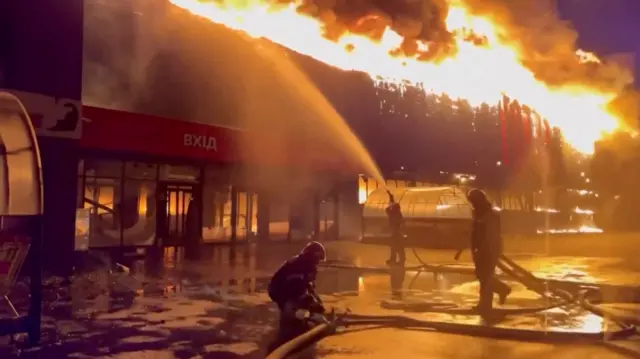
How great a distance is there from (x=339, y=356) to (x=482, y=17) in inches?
913

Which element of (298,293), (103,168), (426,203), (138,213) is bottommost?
(298,293)

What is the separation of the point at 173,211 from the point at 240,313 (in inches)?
497

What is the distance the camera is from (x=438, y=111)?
31.8m

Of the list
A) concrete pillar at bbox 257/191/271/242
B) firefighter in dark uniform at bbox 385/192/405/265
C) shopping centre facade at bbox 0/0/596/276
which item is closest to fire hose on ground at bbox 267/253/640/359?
firefighter in dark uniform at bbox 385/192/405/265

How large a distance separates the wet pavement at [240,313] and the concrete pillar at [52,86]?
1.38 metres

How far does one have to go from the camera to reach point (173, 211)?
21953 mm

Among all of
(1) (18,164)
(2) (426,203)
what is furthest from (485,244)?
(2) (426,203)

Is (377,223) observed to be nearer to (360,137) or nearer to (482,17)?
(360,137)

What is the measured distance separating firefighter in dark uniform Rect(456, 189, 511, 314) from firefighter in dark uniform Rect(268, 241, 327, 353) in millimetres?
2830

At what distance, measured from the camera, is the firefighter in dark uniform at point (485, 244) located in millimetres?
10008

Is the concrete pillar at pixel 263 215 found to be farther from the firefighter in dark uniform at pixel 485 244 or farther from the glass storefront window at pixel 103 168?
the firefighter in dark uniform at pixel 485 244

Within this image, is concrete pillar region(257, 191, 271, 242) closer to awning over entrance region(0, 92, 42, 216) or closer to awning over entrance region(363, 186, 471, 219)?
awning over entrance region(363, 186, 471, 219)

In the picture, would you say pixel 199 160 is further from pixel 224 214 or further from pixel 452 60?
pixel 452 60

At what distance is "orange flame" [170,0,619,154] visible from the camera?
931 inches
